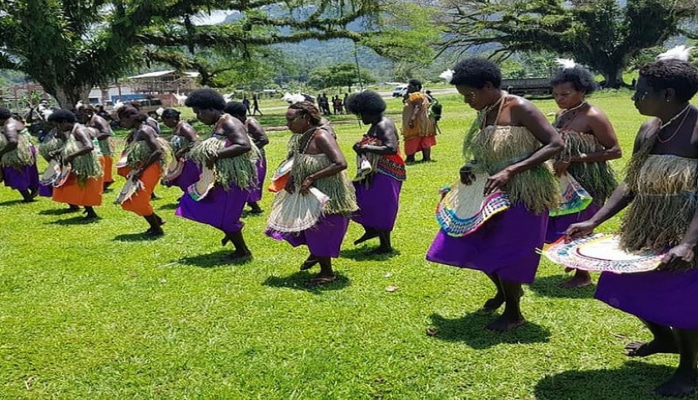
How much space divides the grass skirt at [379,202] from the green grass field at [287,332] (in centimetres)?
40

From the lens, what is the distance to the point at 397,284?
18.1 ft

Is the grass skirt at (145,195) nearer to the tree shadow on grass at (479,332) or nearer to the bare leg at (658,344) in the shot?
the tree shadow on grass at (479,332)

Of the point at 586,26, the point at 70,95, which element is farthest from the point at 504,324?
the point at 586,26

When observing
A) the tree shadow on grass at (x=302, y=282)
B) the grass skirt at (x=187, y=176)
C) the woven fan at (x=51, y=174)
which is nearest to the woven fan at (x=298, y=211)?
the tree shadow on grass at (x=302, y=282)

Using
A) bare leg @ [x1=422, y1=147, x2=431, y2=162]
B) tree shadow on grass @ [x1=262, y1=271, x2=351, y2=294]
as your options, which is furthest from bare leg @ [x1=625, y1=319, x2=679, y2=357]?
bare leg @ [x1=422, y1=147, x2=431, y2=162]

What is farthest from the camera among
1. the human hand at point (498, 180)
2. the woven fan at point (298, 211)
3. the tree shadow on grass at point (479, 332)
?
the woven fan at point (298, 211)

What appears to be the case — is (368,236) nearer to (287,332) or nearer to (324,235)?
(324,235)

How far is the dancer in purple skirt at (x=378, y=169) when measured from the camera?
6160 millimetres

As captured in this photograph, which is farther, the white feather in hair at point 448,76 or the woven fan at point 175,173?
the woven fan at point 175,173

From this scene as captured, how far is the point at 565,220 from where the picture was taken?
5.11 m

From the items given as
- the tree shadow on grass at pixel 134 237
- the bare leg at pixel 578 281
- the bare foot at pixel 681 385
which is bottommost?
the tree shadow on grass at pixel 134 237

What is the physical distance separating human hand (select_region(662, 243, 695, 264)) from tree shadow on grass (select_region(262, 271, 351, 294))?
3.07m

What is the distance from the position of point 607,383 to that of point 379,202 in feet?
10.7

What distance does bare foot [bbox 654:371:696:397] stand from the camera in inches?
128
